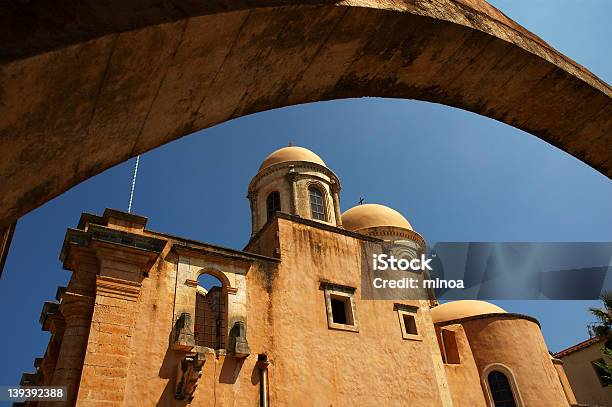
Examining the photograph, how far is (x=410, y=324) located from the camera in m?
14.4

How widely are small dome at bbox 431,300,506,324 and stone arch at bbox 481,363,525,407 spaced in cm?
212

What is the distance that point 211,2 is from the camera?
60.8 inches

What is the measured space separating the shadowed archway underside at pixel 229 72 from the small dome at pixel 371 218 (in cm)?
1912

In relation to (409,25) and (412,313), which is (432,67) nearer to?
(409,25)

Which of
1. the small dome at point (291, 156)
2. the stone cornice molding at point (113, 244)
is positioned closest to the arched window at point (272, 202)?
the small dome at point (291, 156)

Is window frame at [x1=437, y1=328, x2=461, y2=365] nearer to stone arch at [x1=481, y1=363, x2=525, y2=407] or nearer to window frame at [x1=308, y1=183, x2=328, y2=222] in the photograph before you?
stone arch at [x1=481, y1=363, x2=525, y2=407]

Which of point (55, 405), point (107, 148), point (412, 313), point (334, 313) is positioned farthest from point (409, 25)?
point (412, 313)

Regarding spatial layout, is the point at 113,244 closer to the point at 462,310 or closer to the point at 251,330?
the point at 251,330

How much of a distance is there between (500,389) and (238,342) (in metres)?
10.4

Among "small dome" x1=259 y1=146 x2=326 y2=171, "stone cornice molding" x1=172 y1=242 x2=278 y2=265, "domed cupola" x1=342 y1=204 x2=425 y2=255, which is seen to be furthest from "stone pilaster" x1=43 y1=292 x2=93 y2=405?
"domed cupola" x1=342 y1=204 x2=425 y2=255

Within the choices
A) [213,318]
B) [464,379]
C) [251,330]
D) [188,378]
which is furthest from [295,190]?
[188,378]

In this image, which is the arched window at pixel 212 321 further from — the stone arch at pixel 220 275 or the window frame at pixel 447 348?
the window frame at pixel 447 348

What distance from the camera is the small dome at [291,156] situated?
729 inches

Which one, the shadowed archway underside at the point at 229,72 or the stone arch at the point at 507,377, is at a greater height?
the stone arch at the point at 507,377
